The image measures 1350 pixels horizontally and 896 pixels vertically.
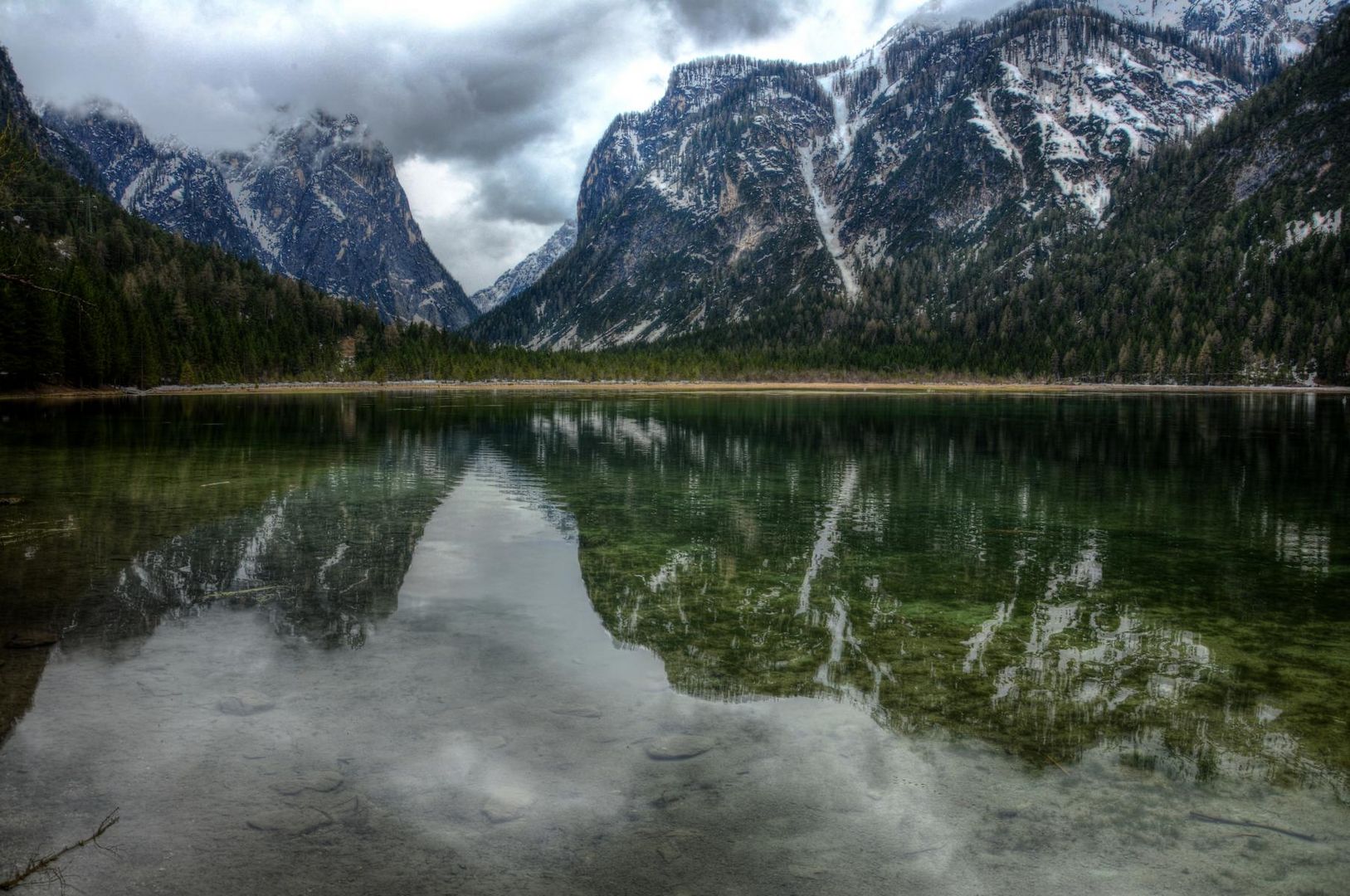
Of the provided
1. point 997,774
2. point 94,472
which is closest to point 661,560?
point 997,774

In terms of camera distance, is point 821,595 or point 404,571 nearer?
point 821,595

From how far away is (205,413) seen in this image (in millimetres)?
66438

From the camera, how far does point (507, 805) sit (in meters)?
7.37

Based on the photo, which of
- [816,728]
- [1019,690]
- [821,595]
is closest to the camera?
[816,728]

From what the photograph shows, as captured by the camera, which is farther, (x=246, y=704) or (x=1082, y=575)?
(x=1082, y=575)

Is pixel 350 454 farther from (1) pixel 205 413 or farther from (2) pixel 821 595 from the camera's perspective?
(1) pixel 205 413

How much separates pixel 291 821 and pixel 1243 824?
8423 millimetres

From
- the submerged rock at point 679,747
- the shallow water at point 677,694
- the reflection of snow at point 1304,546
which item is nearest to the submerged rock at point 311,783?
the shallow water at point 677,694

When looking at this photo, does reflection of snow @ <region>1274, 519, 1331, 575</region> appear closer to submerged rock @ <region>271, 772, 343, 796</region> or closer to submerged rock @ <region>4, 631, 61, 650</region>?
submerged rock @ <region>271, 772, 343, 796</region>

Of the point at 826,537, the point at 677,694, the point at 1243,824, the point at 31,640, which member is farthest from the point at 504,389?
the point at 1243,824

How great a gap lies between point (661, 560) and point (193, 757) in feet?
33.9

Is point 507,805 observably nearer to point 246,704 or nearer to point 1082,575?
point 246,704

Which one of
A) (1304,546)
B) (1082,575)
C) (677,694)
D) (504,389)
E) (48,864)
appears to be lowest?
(1304,546)

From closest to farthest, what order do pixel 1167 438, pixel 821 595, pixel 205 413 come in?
pixel 821 595
pixel 1167 438
pixel 205 413
